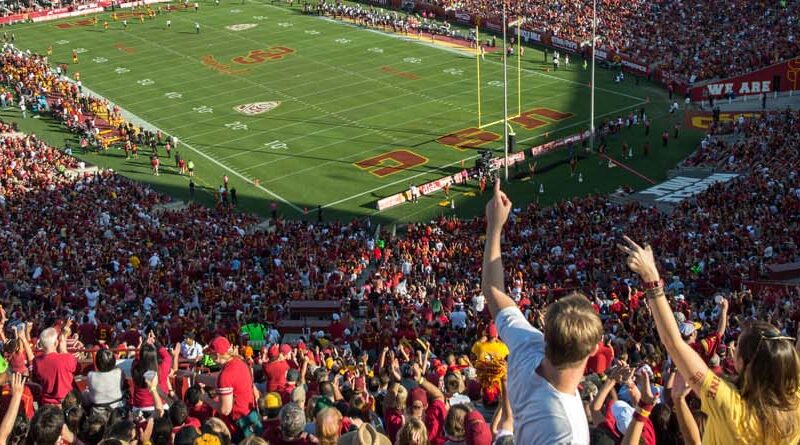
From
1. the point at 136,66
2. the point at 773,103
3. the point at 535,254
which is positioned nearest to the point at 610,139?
the point at 773,103

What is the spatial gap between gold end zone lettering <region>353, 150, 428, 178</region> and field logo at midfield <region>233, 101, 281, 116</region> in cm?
920

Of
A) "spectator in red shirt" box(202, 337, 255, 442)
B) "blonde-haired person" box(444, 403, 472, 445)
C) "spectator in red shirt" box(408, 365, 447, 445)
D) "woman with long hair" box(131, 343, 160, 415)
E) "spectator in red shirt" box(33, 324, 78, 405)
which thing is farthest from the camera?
"spectator in red shirt" box(33, 324, 78, 405)

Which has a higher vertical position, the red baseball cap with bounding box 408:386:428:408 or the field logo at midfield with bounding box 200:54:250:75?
the red baseball cap with bounding box 408:386:428:408

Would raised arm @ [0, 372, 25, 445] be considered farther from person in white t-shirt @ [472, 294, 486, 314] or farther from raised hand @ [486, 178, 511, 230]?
person in white t-shirt @ [472, 294, 486, 314]

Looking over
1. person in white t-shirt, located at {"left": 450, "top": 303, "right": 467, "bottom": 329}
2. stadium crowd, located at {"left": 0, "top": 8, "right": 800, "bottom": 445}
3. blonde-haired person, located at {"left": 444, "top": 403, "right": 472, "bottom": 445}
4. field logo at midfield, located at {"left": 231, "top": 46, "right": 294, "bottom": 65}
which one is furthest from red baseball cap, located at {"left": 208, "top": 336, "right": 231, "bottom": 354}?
field logo at midfield, located at {"left": 231, "top": 46, "right": 294, "bottom": 65}

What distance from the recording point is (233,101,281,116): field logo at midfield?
47.5 meters

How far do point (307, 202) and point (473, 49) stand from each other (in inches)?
944

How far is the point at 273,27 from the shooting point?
211 feet

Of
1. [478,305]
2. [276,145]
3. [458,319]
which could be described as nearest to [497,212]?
[458,319]

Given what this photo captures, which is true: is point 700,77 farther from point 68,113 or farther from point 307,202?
point 68,113

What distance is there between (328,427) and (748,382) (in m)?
2.82

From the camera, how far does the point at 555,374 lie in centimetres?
438

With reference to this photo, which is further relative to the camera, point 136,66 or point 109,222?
point 136,66

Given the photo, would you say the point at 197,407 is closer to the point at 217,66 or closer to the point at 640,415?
the point at 640,415
